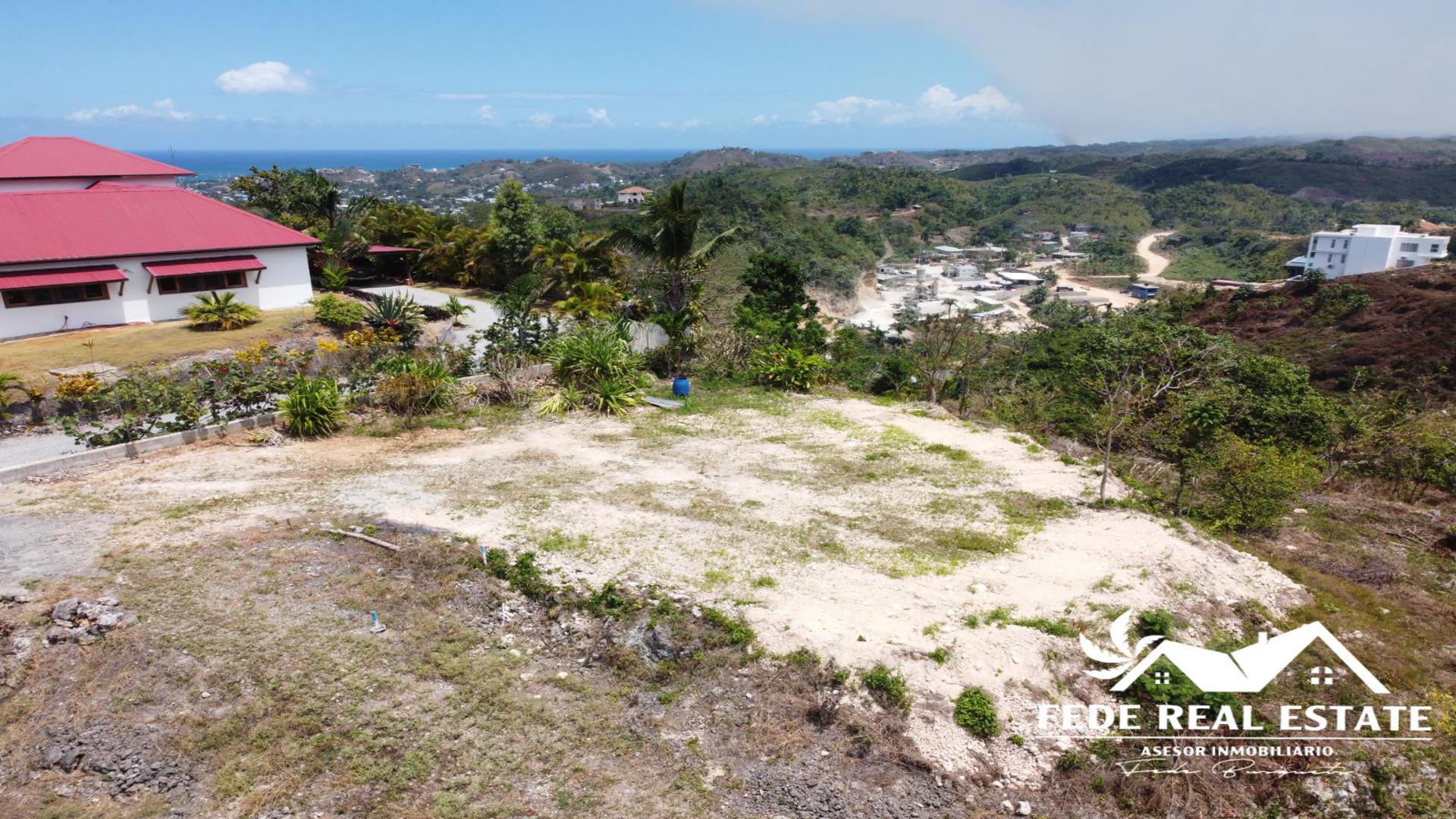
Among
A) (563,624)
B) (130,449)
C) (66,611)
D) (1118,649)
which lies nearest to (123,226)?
(130,449)

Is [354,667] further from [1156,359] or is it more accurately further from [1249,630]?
[1156,359]

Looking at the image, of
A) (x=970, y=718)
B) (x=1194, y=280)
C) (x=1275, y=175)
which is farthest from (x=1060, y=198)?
(x=970, y=718)

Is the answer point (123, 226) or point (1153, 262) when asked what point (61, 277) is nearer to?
point (123, 226)

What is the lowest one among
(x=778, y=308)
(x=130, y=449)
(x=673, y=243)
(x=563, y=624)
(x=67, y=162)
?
(x=563, y=624)

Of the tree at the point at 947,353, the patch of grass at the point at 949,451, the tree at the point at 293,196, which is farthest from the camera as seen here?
Answer: the tree at the point at 293,196

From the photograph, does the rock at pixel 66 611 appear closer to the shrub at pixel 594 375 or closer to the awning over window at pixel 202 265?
the shrub at pixel 594 375

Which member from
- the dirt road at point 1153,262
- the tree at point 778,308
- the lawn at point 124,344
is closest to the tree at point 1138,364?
the tree at point 778,308

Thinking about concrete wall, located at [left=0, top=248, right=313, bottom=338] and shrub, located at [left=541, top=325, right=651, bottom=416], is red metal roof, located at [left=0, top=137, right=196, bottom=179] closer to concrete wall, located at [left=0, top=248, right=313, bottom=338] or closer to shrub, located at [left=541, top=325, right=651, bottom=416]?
concrete wall, located at [left=0, top=248, right=313, bottom=338]
